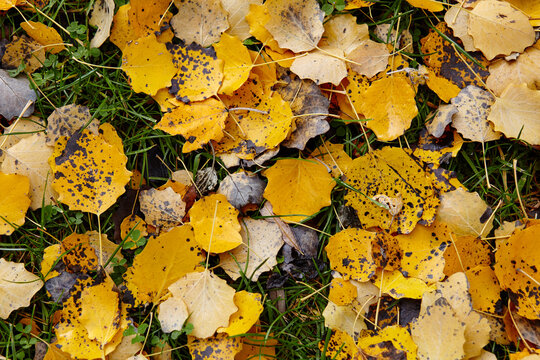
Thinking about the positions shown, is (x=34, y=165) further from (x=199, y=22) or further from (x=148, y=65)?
(x=199, y=22)

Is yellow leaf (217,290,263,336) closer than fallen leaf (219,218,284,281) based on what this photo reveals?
Yes

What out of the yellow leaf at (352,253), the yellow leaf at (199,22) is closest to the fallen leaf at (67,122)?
the yellow leaf at (199,22)

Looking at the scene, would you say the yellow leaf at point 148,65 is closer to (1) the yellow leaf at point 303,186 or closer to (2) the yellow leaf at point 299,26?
(2) the yellow leaf at point 299,26

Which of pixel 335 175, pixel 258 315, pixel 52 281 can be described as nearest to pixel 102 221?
pixel 52 281

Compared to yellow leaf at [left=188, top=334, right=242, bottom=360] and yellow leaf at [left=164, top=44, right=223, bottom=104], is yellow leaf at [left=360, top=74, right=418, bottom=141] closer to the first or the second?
yellow leaf at [left=164, top=44, right=223, bottom=104]

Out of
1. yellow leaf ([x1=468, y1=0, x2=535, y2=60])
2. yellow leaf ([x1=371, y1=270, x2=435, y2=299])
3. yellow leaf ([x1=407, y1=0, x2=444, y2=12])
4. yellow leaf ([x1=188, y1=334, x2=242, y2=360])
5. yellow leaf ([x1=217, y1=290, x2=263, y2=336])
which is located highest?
yellow leaf ([x1=407, y1=0, x2=444, y2=12])

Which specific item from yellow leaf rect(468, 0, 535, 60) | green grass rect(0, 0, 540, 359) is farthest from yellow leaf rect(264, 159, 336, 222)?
yellow leaf rect(468, 0, 535, 60)

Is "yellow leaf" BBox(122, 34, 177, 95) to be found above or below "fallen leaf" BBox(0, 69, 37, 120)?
above
